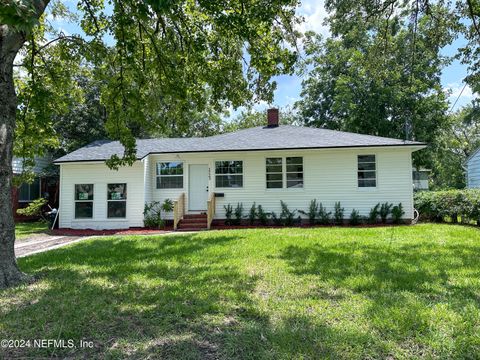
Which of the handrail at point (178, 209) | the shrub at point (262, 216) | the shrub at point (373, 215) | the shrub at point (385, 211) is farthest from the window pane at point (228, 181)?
the shrub at point (385, 211)

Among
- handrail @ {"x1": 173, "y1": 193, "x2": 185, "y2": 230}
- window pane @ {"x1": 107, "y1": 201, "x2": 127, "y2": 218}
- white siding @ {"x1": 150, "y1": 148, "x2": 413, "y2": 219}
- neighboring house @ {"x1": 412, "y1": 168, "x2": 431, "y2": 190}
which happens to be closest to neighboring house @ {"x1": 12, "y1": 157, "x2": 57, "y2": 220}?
window pane @ {"x1": 107, "y1": 201, "x2": 127, "y2": 218}

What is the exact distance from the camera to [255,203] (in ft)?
47.9

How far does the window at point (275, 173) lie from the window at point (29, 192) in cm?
1346

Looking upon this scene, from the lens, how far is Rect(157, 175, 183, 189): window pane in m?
15.1

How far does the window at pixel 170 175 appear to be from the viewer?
15.1 meters

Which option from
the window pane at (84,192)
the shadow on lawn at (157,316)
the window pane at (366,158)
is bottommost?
the shadow on lawn at (157,316)

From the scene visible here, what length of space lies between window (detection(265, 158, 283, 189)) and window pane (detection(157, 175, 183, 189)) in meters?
4.02

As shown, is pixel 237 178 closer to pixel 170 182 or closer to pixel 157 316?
pixel 170 182

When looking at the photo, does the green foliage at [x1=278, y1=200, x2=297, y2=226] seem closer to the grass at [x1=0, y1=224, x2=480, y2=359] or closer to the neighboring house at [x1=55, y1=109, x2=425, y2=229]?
the neighboring house at [x1=55, y1=109, x2=425, y2=229]

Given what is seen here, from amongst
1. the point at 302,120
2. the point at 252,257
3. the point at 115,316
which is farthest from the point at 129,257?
the point at 302,120

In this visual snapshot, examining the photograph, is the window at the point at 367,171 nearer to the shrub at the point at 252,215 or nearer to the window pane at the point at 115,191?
the shrub at the point at 252,215

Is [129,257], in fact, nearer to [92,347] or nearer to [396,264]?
[92,347]

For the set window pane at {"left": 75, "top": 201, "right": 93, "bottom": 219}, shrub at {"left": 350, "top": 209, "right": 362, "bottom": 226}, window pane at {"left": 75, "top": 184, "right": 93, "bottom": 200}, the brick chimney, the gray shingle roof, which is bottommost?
shrub at {"left": 350, "top": 209, "right": 362, "bottom": 226}

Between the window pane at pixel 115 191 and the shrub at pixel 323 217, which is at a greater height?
the window pane at pixel 115 191
